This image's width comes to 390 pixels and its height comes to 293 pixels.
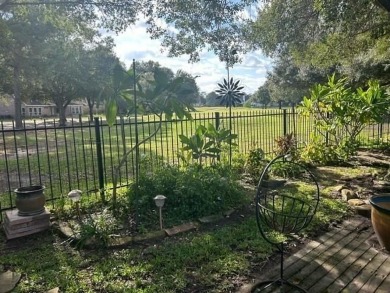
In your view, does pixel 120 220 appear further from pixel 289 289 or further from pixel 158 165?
pixel 289 289

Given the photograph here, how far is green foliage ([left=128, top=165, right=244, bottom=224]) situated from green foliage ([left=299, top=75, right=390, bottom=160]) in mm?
3982

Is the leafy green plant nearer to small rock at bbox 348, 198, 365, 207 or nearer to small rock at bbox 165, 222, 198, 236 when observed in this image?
small rock at bbox 348, 198, 365, 207

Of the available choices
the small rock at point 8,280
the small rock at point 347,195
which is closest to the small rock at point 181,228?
the small rock at point 8,280

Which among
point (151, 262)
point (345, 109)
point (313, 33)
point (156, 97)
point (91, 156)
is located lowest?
point (151, 262)

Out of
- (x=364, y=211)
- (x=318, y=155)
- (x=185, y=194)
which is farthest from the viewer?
(x=318, y=155)

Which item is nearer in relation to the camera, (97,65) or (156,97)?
(156,97)

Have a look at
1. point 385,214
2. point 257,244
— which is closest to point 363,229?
point 385,214

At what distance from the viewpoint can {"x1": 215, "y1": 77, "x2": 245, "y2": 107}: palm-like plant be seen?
249 inches

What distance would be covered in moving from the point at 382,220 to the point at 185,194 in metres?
2.53

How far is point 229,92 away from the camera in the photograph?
6.34 m

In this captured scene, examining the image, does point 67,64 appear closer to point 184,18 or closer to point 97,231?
point 184,18

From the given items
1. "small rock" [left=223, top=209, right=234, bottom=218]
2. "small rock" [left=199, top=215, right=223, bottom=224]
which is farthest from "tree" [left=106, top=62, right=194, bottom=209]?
"small rock" [left=223, top=209, right=234, bottom=218]

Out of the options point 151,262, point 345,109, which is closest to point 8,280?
point 151,262

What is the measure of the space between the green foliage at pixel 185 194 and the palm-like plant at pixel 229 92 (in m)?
1.83
